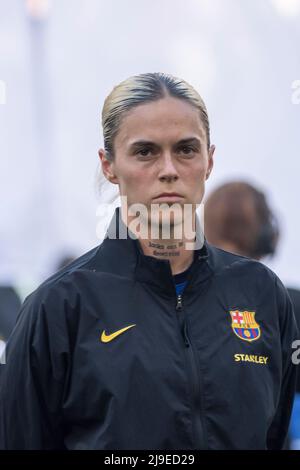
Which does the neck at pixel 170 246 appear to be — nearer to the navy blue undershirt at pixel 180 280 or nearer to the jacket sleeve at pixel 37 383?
the navy blue undershirt at pixel 180 280

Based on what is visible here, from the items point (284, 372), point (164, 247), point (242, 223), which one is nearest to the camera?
point (164, 247)

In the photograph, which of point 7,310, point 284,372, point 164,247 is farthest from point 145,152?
point 7,310

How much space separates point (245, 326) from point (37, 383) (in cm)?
58

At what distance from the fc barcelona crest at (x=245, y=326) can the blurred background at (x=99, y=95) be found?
3.63m

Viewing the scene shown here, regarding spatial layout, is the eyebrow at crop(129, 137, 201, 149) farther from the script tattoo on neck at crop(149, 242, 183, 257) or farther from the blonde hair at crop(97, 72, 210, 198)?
the script tattoo on neck at crop(149, 242, 183, 257)

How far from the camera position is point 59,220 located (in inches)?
290

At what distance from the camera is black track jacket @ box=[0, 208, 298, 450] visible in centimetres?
231

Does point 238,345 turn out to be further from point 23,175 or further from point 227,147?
point 23,175

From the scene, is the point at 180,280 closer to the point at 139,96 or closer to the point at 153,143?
the point at 153,143

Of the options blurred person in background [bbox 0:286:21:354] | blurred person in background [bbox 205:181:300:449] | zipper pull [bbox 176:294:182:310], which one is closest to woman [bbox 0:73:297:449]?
zipper pull [bbox 176:294:182:310]

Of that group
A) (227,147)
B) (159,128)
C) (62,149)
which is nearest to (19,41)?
(62,149)

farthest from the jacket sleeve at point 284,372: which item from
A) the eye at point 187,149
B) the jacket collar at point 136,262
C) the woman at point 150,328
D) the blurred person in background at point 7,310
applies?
the blurred person in background at point 7,310

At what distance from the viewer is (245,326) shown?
2508 millimetres

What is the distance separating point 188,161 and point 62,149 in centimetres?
500
